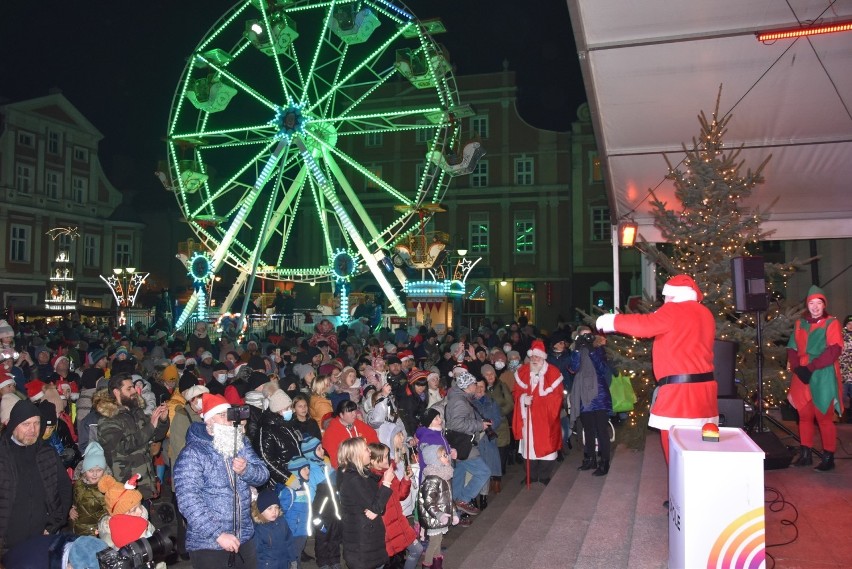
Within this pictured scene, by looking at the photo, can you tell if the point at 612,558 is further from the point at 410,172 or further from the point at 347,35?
the point at 410,172

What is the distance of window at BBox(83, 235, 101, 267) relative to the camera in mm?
42562

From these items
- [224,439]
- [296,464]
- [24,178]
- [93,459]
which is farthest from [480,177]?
[224,439]

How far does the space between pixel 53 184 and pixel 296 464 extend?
4040 centimetres

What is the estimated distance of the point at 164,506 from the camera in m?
6.32

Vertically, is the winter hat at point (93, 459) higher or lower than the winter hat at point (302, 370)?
lower

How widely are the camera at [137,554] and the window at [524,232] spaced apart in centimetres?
3749

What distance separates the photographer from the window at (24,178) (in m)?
38.2

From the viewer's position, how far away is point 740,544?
387 cm

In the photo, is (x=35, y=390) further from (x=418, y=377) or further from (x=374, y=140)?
(x=374, y=140)

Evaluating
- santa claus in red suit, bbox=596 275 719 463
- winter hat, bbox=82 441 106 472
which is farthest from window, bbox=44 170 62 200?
santa claus in red suit, bbox=596 275 719 463

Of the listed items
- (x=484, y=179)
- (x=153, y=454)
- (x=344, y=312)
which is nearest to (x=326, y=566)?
(x=153, y=454)

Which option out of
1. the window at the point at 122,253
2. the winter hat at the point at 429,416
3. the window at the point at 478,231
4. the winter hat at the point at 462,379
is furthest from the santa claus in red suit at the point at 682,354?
the window at the point at 122,253

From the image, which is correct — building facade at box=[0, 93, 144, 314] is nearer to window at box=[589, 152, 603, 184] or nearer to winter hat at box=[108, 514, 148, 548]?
window at box=[589, 152, 603, 184]

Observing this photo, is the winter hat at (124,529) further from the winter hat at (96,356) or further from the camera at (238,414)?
the winter hat at (96,356)
